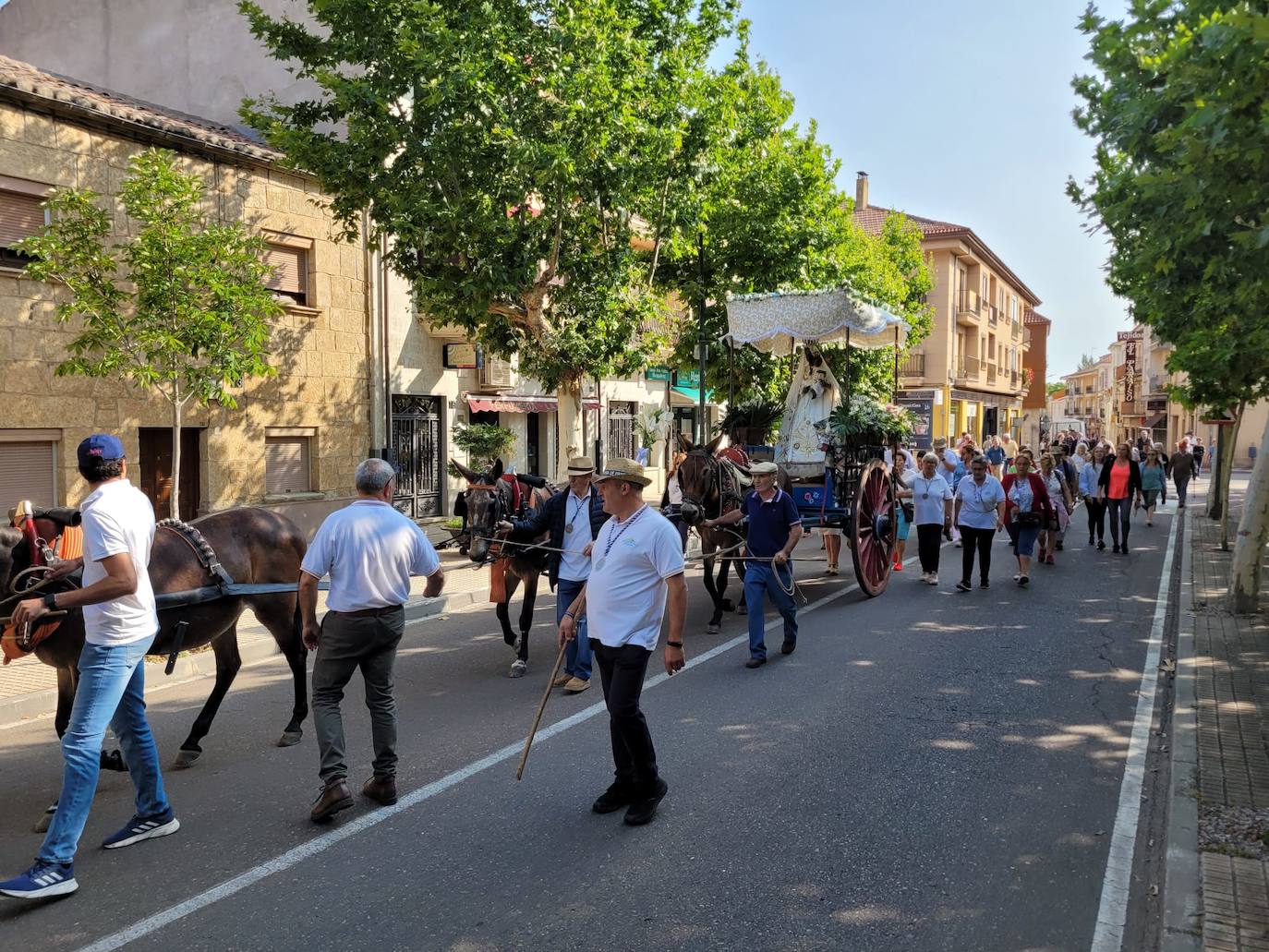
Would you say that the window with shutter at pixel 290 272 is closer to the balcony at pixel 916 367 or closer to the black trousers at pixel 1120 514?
the black trousers at pixel 1120 514

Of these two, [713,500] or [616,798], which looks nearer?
[616,798]

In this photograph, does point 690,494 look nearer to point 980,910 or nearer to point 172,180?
point 980,910

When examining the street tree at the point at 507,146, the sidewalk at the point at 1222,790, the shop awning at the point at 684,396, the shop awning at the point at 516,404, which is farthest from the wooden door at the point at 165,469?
the shop awning at the point at 684,396

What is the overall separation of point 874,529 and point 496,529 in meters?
5.55

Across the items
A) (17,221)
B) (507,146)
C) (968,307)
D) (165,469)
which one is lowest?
(165,469)

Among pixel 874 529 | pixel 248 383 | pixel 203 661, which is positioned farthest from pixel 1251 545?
pixel 248 383

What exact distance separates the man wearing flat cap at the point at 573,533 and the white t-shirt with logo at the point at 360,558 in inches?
90.1

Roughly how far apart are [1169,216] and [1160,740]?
3.74 m

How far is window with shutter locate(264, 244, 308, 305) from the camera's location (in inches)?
617

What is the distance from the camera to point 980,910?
3.99 metres

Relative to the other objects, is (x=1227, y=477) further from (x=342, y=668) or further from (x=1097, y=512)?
(x=342, y=668)

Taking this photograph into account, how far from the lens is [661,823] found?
4824 mm

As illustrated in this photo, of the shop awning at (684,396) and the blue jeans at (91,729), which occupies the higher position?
the shop awning at (684,396)

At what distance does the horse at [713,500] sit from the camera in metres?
9.76
